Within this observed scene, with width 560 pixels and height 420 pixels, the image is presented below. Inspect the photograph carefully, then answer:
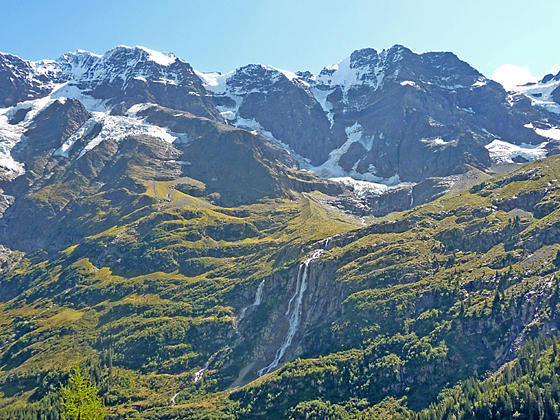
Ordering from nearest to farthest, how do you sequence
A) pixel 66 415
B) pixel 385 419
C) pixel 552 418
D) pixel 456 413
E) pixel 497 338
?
pixel 66 415
pixel 552 418
pixel 456 413
pixel 385 419
pixel 497 338

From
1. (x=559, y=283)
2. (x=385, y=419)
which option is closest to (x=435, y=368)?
(x=385, y=419)

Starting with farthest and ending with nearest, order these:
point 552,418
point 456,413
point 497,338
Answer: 1. point 497,338
2. point 456,413
3. point 552,418

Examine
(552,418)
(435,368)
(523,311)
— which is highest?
(523,311)

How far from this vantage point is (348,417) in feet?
632

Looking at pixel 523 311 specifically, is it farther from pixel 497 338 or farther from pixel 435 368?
pixel 435 368

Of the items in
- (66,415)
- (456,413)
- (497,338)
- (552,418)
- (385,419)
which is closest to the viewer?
(66,415)

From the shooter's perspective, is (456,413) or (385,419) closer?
(456,413)

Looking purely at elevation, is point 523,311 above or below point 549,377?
above

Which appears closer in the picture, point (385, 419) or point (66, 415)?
point (66, 415)

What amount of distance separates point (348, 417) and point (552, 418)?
71.9 m

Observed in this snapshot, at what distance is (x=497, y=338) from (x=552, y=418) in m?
48.5

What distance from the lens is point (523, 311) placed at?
199125mm

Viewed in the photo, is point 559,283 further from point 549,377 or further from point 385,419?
point 385,419

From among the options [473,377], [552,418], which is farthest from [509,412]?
[473,377]
